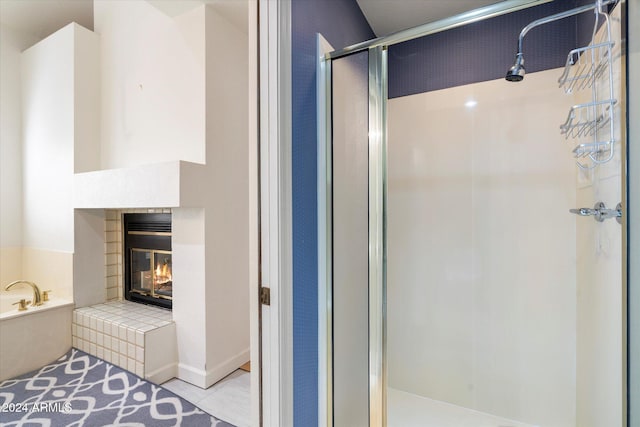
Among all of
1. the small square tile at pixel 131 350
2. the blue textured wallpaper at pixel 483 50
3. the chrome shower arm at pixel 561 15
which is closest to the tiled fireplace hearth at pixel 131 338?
the small square tile at pixel 131 350

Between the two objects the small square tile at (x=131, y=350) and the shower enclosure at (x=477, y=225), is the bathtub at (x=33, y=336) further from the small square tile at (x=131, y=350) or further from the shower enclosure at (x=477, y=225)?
the shower enclosure at (x=477, y=225)

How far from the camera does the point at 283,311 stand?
109cm

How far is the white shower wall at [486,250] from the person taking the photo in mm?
1674

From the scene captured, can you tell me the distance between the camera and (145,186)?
7.00 ft

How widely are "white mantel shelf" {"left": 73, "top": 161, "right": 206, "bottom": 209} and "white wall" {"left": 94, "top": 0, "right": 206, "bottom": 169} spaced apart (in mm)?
175

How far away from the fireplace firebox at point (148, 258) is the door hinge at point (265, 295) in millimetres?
1720

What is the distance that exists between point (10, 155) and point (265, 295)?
3.59 metres

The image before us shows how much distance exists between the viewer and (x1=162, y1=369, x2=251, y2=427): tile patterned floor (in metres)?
1.79

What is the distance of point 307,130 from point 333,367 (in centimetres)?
102

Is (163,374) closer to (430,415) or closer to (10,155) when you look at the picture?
(430,415)

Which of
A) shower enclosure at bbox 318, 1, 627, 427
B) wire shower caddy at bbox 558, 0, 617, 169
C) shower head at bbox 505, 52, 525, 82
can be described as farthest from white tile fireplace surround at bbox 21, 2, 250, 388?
wire shower caddy at bbox 558, 0, 617, 169

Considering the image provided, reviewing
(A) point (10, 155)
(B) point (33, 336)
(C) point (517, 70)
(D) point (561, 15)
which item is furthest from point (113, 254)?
(D) point (561, 15)

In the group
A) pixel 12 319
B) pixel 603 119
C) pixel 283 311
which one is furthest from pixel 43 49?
pixel 603 119

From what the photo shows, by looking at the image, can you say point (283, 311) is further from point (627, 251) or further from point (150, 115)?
point (150, 115)
